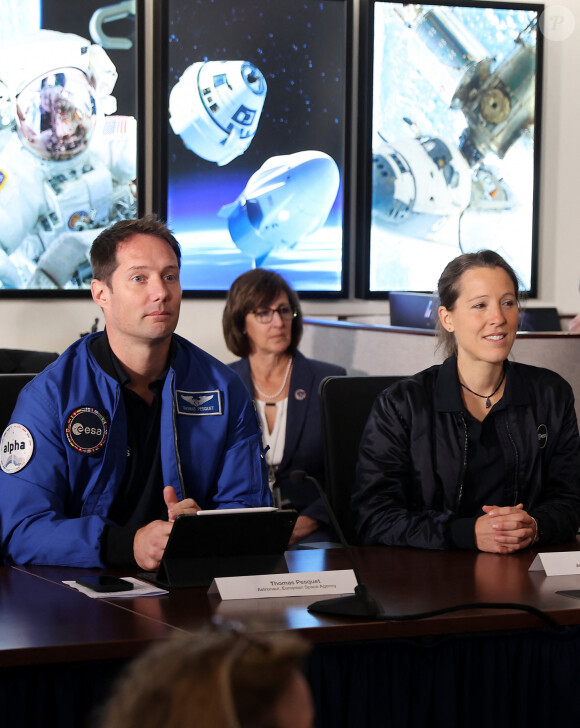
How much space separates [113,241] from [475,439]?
93cm

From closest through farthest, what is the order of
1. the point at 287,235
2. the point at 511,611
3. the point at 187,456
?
the point at 511,611
the point at 187,456
the point at 287,235

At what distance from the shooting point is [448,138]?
6.39 metres

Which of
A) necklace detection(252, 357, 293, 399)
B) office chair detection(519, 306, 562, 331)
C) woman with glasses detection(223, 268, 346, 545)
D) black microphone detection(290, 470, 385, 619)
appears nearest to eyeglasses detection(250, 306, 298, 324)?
woman with glasses detection(223, 268, 346, 545)

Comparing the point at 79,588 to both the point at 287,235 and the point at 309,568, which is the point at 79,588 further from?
the point at 287,235

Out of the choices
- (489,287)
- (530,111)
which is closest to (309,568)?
(489,287)

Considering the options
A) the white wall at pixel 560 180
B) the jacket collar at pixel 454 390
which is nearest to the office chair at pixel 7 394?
the jacket collar at pixel 454 390

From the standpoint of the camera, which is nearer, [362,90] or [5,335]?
[5,335]

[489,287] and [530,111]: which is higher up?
[530,111]

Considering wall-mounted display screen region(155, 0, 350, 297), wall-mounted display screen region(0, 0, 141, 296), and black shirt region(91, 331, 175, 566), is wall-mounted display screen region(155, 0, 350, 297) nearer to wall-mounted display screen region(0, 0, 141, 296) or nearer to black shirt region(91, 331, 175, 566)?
wall-mounted display screen region(0, 0, 141, 296)

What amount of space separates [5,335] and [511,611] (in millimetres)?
4556

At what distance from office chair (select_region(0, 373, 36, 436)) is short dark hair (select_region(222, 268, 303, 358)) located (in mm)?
1339

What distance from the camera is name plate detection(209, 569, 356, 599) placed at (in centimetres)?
167

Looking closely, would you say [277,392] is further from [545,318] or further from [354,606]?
[545,318]

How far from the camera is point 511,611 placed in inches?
63.2
